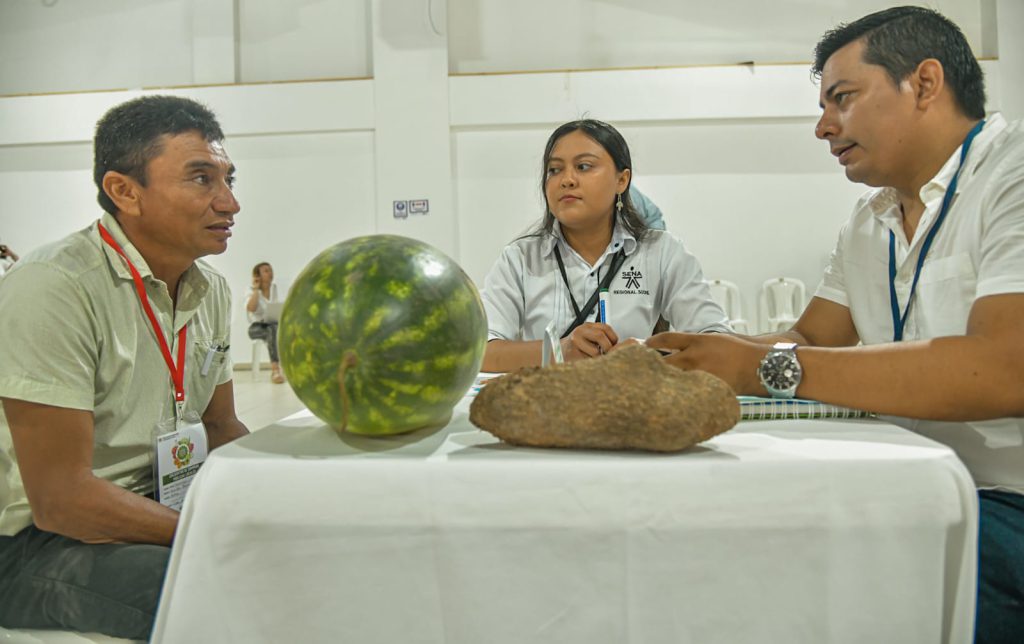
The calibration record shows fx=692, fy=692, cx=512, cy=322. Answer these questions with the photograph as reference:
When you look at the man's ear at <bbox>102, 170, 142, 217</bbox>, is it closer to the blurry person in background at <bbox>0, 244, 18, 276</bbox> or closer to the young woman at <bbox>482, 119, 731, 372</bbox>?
the young woman at <bbox>482, 119, 731, 372</bbox>

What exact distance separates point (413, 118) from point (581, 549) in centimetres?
901

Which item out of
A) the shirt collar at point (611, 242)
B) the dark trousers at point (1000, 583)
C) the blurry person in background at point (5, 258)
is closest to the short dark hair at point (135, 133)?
the shirt collar at point (611, 242)

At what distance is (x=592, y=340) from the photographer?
5.67 ft

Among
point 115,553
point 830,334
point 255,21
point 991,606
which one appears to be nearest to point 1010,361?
point 991,606

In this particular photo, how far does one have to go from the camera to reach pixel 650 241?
2.41 m

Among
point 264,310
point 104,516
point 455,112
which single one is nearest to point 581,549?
point 104,516

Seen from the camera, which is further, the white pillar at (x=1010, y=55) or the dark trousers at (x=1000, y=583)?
the white pillar at (x=1010, y=55)

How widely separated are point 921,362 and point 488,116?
28.5 ft

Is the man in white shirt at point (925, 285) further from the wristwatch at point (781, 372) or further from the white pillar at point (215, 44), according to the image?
the white pillar at point (215, 44)

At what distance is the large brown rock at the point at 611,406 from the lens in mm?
785

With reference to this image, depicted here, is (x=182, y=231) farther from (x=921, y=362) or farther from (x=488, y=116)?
(x=488, y=116)

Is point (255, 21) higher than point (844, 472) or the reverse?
higher

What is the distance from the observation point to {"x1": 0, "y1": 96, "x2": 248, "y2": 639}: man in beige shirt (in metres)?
1.21

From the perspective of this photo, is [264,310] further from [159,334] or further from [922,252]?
[922,252]
